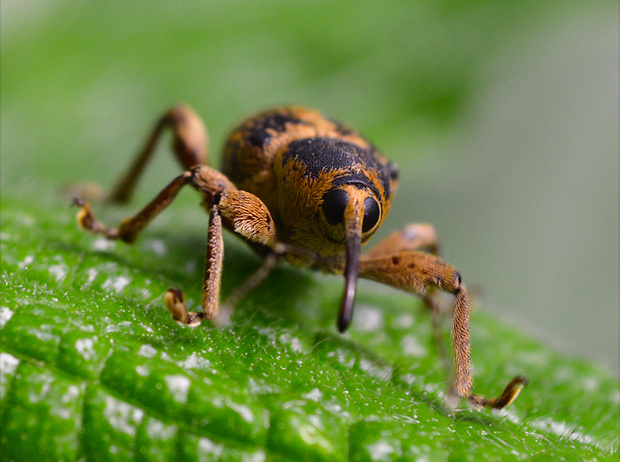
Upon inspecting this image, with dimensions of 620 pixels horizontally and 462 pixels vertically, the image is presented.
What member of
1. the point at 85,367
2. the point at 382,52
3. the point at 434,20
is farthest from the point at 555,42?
the point at 85,367

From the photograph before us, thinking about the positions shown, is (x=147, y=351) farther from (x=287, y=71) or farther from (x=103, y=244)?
(x=287, y=71)

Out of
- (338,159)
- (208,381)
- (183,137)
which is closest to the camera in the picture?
(208,381)

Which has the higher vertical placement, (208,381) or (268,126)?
(268,126)

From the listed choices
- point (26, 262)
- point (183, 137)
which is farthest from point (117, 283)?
point (183, 137)

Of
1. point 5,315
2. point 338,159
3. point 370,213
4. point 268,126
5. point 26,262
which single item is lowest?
point 5,315

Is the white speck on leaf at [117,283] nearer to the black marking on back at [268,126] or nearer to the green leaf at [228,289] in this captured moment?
the green leaf at [228,289]

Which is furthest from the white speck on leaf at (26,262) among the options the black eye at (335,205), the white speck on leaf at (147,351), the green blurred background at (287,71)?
the green blurred background at (287,71)

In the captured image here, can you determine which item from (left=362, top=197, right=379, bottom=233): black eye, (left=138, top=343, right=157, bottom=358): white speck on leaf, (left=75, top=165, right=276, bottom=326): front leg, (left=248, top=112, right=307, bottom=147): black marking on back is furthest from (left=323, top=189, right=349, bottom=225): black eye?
(left=138, top=343, right=157, bottom=358): white speck on leaf

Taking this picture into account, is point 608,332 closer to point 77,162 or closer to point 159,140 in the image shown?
point 159,140
